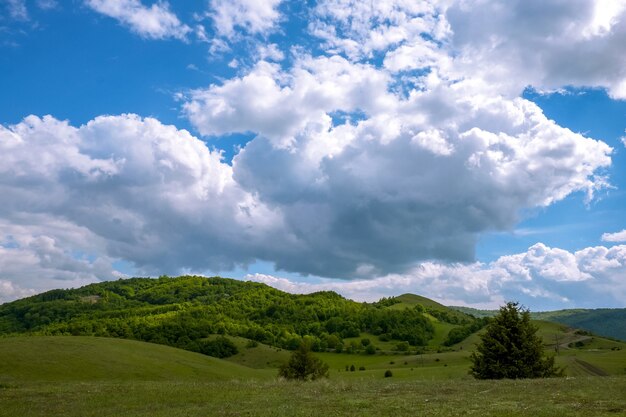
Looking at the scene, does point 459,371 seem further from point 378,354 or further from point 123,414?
point 378,354

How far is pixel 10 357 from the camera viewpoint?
65312 mm

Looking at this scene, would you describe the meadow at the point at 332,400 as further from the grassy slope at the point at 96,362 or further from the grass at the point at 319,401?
the grassy slope at the point at 96,362

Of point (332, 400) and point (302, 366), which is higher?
point (332, 400)

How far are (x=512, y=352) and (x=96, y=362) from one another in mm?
57250

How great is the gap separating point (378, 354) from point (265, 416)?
178 meters

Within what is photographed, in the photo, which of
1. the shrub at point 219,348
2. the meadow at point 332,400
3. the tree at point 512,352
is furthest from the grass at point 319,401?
the shrub at point 219,348

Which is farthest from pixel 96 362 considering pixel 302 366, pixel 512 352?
pixel 512 352

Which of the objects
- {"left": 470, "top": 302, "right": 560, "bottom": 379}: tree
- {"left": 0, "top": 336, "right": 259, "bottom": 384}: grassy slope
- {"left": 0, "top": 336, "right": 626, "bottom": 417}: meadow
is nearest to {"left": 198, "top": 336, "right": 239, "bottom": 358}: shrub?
{"left": 0, "top": 336, "right": 259, "bottom": 384}: grassy slope

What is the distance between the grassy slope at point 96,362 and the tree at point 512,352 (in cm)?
4420

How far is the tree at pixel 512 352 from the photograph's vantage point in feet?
161

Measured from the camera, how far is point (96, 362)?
7144 centimetres

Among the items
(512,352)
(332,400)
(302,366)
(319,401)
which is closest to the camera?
(319,401)

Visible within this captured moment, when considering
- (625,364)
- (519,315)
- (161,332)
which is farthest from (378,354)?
(519,315)

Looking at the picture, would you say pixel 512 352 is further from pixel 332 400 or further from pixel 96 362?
pixel 96 362
